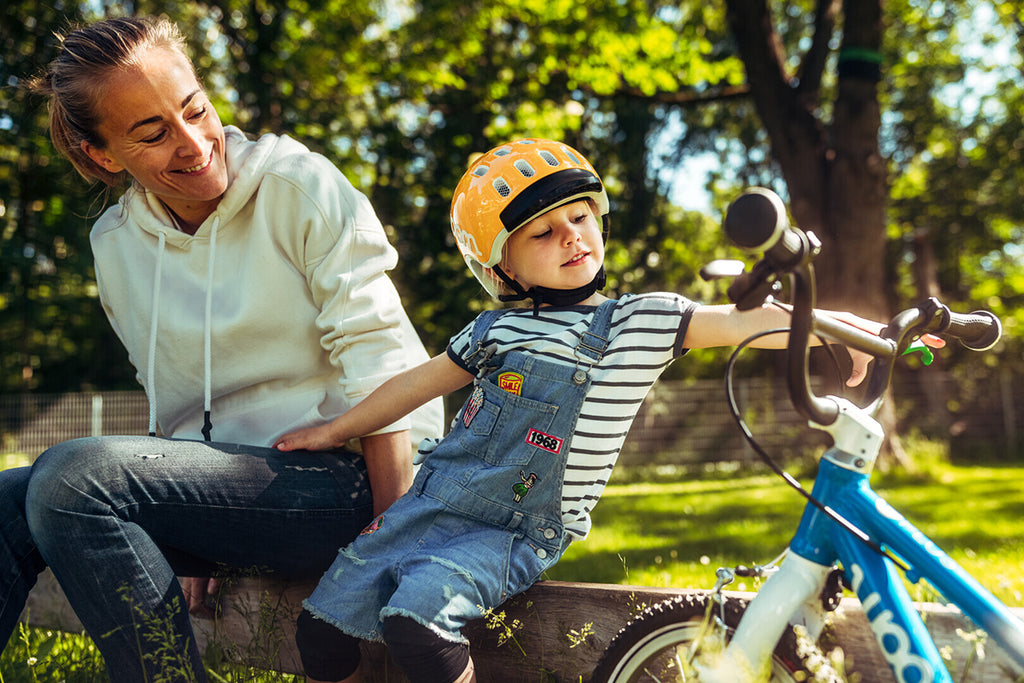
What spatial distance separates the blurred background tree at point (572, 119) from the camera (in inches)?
356

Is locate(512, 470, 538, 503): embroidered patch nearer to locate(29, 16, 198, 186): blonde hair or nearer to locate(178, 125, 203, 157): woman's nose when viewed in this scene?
locate(178, 125, 203, 157): woman's nose

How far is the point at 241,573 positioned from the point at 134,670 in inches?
18.9

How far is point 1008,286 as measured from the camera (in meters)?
20.0

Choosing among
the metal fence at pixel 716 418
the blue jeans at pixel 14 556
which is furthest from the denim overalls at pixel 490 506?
the metal fence at pixel 716 418

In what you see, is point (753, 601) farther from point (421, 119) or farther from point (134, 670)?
point (421, 119)

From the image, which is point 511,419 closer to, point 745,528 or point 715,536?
point 715,536

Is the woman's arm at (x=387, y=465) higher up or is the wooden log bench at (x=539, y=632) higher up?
the woman's arm at (x=387, y=465)

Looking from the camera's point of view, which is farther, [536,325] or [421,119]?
[421,119]

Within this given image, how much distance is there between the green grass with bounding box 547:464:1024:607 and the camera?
3.81 m

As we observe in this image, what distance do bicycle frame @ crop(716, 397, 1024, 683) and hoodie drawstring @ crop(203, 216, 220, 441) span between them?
1509mm

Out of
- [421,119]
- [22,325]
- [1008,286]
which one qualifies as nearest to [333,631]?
[421,119]

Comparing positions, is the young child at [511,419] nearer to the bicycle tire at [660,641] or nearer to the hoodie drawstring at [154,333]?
the bicycle tire at [660,641]

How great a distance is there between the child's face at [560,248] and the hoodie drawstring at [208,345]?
90 cm

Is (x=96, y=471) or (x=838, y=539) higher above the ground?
(x=838, y=539)
